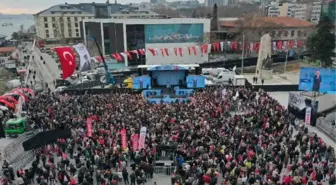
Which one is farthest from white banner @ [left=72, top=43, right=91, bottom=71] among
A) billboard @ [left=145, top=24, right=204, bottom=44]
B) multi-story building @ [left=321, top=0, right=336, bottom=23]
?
multi-story building @ [left=321, top=0, right=336, bottom=23]

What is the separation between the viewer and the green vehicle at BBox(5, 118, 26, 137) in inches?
696

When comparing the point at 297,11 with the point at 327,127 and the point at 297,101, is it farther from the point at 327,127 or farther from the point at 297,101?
the point at 327,127

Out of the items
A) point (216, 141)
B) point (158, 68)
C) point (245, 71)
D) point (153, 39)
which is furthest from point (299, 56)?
point (216, 141)

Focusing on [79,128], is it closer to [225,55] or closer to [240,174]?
[240,174]

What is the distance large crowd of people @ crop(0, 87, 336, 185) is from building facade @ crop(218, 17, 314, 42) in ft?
98.6

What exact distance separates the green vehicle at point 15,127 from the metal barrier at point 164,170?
28.2 ft

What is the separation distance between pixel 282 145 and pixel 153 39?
1352 inches

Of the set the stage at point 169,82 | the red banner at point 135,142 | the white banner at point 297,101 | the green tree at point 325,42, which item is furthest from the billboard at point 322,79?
the green tree at point 325,42

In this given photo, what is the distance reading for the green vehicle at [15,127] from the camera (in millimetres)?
17669

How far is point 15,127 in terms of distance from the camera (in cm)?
1777

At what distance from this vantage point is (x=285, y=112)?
19.1 meters

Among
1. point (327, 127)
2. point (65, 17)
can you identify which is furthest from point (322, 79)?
point (65, 17)

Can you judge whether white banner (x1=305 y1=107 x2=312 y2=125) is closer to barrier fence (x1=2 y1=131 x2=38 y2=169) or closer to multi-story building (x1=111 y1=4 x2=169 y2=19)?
barrier fence (x1=2 y1=131 x2=38 y2=169)

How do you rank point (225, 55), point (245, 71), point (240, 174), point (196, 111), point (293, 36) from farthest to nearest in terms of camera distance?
point (293, 36) < point (225, 55) < point (245, 71) < point (196, 111) < point (240, 174)
